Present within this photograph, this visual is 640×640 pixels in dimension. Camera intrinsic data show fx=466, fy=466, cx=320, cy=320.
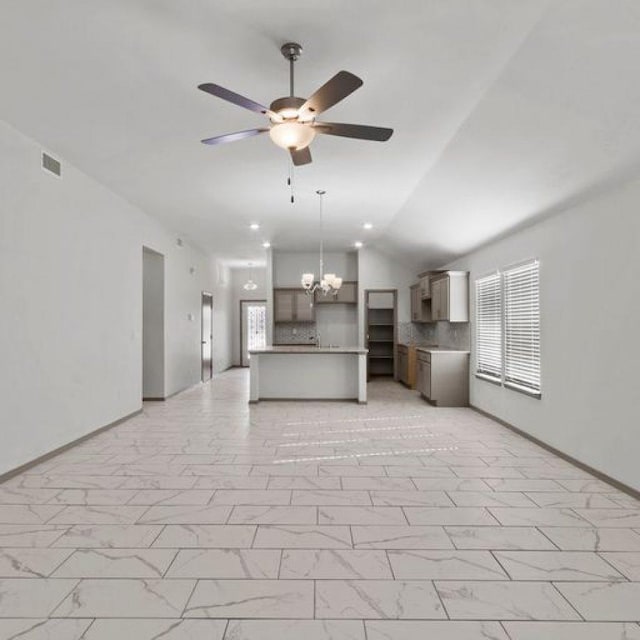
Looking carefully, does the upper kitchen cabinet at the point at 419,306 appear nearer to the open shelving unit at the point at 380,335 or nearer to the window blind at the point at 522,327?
the open shelving unit at the point at 380,335

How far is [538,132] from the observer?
3.42 metres

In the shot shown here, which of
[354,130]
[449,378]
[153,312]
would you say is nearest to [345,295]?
[449,378]

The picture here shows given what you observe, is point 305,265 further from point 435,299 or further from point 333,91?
point 333,91

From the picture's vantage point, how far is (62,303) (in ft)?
15.0

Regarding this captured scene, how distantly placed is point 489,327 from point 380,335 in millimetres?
4364

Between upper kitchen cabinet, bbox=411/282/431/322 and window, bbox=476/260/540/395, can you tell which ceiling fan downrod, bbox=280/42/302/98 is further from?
upper kitchen cabinet, bbox=411/282/431/322

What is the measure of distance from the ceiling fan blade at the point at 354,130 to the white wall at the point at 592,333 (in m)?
2.00

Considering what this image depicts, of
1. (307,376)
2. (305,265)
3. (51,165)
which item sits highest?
(51,165)

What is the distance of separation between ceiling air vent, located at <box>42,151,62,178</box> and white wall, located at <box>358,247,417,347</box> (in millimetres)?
6436

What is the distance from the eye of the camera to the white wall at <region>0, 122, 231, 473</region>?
386 cm

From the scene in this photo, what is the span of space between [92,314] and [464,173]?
4.24 m

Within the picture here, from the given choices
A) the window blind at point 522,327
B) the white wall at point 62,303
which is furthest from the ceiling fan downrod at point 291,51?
the window blind at point 522,327

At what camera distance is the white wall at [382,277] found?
10000 mm

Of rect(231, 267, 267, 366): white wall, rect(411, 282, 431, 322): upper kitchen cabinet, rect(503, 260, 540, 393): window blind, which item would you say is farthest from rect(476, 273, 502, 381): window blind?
rect(231, 267, 267, 366): white wall
